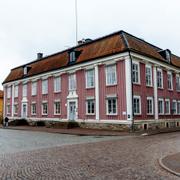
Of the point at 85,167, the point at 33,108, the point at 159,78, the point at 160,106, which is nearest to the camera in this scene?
the point at 85,167

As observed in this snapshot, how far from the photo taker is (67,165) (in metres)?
8.11

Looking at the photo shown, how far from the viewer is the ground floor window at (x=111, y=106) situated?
23.5 metres

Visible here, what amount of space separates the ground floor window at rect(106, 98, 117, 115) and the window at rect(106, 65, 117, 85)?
168cm

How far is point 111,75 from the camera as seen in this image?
24.2 metres

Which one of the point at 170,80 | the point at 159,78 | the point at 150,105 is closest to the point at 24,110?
the point at 150,105

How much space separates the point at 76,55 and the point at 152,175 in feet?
74.3

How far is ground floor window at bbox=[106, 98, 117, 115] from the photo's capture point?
23.5 m

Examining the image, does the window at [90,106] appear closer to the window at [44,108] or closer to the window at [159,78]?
the window at [159,78]

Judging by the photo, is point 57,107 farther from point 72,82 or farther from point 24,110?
point 24,110

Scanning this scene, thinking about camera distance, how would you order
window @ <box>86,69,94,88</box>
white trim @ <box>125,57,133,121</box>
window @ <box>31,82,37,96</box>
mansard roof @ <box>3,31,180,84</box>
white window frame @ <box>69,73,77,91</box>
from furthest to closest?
1. window @ <box>31,82,37,96</box>
2. white window frame @ <box>69,73,77,91</box>
3. window @ <box>86,69,94,88</box>
4. mansard roof @ <box>3,31,180,84</box>
5. white trim @ <box>125,57,133,121</box>

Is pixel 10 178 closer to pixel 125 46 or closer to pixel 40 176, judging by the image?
pixel 40 176

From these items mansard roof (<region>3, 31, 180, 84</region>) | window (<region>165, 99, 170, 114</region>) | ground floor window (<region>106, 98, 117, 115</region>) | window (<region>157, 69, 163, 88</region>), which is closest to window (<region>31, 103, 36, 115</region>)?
mansard roof (<region>3, 31, 180, 84</region>)

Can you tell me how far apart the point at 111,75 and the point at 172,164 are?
16825 mm

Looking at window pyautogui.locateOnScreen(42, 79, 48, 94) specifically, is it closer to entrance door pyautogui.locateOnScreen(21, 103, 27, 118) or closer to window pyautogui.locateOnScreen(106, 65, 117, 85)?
entrance door pyautogui.locateOnScreen(21, 103, 27, 118)
